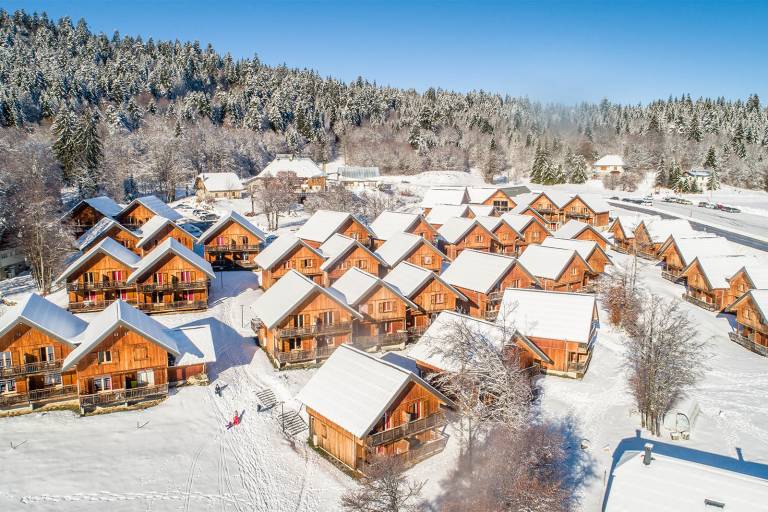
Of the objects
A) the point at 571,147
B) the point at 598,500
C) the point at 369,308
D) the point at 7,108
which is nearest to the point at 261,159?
the point at 7,108

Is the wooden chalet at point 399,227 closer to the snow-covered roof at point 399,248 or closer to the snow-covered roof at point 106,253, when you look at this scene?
the snow-covered roof at point 399,248

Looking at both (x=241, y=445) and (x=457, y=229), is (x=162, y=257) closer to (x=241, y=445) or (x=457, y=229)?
(x=241, y=445)

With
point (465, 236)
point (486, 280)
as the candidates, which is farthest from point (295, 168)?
point (486, 280)

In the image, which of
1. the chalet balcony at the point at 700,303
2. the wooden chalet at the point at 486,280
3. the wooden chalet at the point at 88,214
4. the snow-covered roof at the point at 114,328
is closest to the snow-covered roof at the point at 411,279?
the wooden chalet at the point at 486,280

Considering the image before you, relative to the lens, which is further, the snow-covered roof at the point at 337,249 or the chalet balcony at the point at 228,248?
the chalet balcony at the point at 228,248

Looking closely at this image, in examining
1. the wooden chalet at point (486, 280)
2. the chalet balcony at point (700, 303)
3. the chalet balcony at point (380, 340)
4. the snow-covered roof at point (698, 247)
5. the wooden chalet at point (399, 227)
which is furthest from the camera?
the wooden chalet at point (399, 227)

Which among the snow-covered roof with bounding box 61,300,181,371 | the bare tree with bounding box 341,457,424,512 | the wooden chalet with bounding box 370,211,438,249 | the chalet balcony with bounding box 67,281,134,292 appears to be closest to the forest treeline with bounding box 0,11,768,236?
the wooden chalet with bounding box 370,211,438,249
